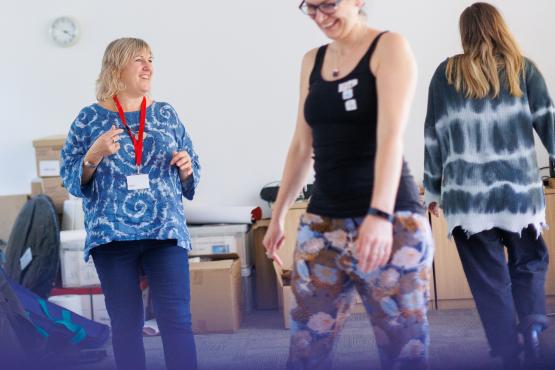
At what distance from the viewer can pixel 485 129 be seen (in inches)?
106

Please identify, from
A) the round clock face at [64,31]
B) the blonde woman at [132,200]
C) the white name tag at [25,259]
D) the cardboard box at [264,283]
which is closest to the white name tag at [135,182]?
the blonde woman at [132,200]

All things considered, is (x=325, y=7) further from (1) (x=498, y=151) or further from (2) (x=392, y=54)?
(1) (x=498, y=151)

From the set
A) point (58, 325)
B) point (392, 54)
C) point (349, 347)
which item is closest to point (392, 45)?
point (392, 54)

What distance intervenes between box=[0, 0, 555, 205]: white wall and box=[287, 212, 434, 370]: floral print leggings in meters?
3.00

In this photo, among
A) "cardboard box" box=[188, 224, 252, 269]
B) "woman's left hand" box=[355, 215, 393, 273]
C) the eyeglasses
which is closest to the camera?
"woman's left hand" box=[355, 215, 393, 273]

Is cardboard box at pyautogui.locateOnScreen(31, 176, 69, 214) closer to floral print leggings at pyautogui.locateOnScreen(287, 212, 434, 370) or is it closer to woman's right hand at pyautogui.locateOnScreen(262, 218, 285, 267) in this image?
woman's right hand at pyautogui.locateOnScreen(262, 218, 285, 267)

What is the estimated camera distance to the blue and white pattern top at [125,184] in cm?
248

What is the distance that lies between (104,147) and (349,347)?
1.71 m

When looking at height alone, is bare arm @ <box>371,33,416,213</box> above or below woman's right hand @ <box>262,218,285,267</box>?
above

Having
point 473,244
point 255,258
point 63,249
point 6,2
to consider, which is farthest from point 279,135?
point 473,244

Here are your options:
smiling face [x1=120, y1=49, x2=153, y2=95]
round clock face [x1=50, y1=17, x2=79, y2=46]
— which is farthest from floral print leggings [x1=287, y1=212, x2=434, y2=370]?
round clock face [x1=50, y1=17, x2=79, y2=46]

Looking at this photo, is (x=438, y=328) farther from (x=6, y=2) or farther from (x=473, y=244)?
(x=6, y=2)

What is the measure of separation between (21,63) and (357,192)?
3679 mm

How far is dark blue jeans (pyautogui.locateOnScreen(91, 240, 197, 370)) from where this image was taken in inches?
98.4
